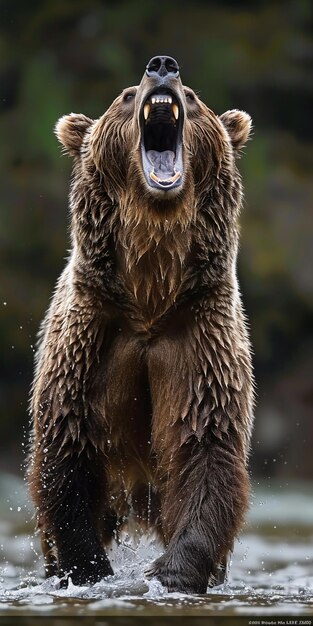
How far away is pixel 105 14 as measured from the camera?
16.8 meters

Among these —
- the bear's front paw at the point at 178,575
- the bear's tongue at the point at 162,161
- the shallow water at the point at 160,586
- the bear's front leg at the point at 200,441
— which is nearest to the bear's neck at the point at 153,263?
the bear's front leg at the point at 200,441

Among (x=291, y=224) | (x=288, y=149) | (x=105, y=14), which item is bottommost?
(x=291, y=224)

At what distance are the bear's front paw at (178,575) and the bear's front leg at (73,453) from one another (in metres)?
0.51

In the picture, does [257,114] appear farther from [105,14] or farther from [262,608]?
[262,608]

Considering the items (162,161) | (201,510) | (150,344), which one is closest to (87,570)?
(201,510)

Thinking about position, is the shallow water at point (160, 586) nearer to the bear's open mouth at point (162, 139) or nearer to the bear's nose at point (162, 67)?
the bear's open mouth at point (162, 139)

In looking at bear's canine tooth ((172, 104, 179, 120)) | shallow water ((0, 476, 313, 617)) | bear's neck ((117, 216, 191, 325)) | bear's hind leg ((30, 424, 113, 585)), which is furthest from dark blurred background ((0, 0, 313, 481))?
bear's canine tooth ((172, 104, 179, 120))

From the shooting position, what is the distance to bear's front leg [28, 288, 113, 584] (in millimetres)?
6785

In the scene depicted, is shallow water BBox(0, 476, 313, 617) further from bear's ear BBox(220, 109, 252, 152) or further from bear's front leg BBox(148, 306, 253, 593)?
bear's ear BBox(220, 109, 252, 152)

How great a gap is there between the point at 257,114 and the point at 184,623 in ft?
39.1

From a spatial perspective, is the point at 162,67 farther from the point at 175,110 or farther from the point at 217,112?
the point at 217,112

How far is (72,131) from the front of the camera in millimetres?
7371

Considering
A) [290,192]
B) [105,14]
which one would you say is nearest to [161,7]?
[105,14]

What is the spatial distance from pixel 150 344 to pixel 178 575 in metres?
1.25
